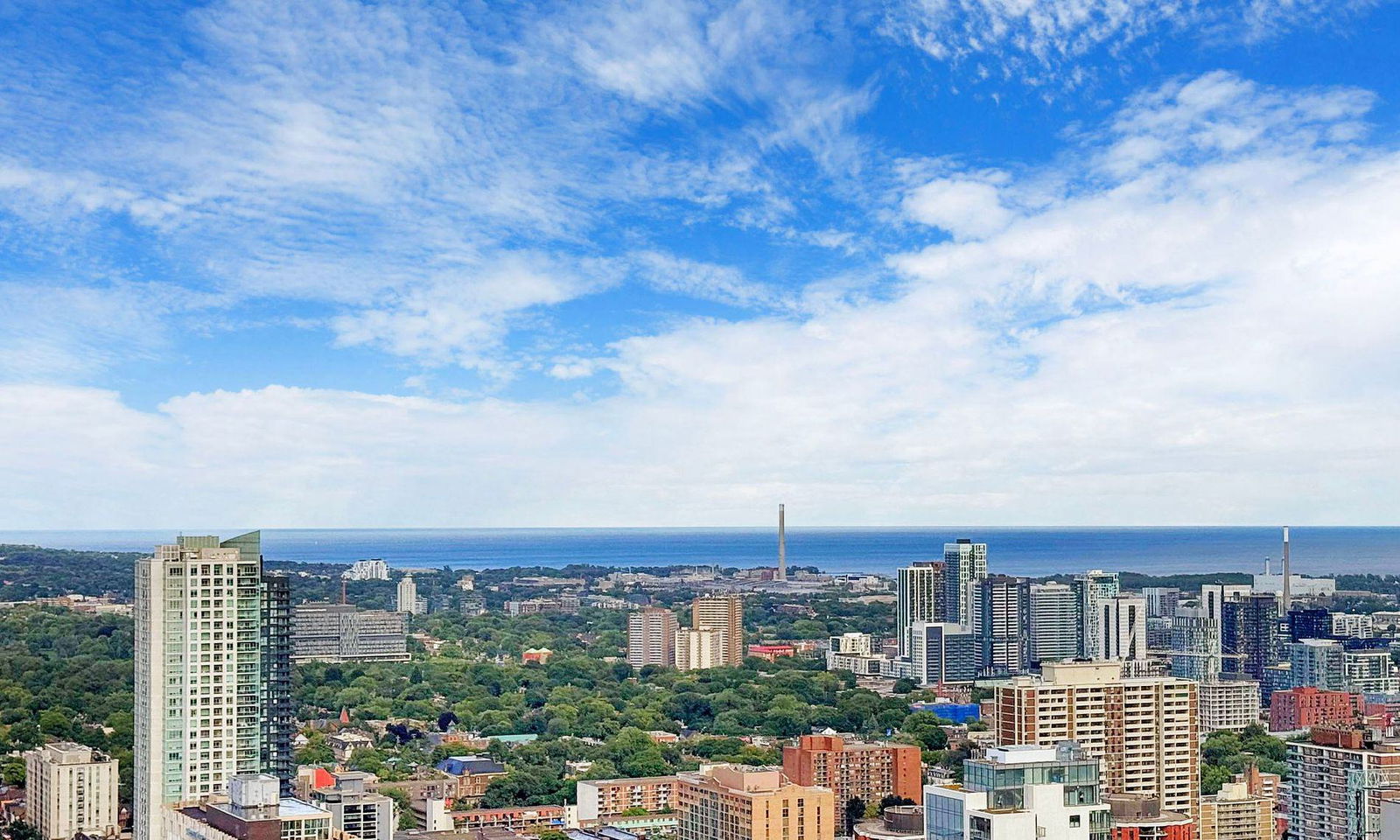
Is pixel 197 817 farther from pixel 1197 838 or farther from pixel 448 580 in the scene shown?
pixel 448 580

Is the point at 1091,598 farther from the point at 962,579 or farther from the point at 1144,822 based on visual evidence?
the point at 1144,822

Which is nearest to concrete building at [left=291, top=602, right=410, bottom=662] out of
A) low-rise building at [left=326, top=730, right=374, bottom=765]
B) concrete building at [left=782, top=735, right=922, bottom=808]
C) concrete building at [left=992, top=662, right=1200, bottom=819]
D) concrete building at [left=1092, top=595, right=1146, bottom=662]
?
low-rise building at [left=326, top=730, right=374, bottom=765]

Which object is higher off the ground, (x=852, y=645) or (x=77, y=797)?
(x=77, y=797)

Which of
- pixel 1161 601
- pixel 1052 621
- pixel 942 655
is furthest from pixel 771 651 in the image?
pixel 1161 601

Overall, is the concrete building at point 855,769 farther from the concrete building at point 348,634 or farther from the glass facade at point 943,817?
the concrete building at point 348,634

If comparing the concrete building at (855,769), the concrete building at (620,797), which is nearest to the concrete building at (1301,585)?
the concrete building at (855,769)

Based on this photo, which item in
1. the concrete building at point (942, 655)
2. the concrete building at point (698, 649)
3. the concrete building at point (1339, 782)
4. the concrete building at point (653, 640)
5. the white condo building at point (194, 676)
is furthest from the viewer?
the concrete building at point (653, 640)
